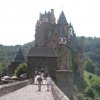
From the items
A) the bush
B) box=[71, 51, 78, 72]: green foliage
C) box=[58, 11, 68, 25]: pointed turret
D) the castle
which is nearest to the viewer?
the castle

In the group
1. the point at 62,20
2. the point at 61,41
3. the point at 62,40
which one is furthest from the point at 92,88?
the point at 62,20

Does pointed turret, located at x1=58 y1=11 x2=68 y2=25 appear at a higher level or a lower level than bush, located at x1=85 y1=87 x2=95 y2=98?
higher

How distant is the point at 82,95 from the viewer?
9206 cm

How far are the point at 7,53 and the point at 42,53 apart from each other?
133 meters

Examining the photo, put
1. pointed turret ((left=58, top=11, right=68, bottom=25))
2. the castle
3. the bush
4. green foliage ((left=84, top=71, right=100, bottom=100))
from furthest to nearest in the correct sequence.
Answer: green foliage ((left=84, top=71, right=100, bottom=100)) < the bush < pointed turret ((left=58, top=11, right=68, bottom=25)) < the castle

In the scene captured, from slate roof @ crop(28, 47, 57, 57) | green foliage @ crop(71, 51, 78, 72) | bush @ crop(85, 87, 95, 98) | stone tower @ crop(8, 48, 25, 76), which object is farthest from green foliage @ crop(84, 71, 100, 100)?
slate roof @ crop(28, 47, 57, 57)

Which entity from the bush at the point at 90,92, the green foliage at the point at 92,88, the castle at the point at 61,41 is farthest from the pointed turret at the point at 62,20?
the bush at the point at 90,92

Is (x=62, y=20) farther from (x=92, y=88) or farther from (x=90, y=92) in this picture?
(x=92, y=88)

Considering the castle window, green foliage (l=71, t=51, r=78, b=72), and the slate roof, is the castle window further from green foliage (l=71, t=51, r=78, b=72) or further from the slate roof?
the slate roof

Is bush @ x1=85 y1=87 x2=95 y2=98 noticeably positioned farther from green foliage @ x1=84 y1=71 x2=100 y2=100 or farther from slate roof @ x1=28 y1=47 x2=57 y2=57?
slate roof @ x1=28 y1=47 x2=57 y2=57

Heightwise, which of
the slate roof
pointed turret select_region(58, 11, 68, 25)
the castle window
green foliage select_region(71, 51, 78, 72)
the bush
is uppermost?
pointed turret select_region(58, 11, 68, 25)

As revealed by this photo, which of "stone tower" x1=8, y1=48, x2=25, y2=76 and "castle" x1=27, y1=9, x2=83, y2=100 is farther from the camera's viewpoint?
"castle" x1=27, y1=9, x2=83, y2=100

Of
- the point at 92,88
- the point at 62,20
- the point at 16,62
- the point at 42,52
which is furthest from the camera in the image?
the point at 92,88

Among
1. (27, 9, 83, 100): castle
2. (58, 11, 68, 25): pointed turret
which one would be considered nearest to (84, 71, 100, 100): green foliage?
(27, 9, 83, 100): castle
